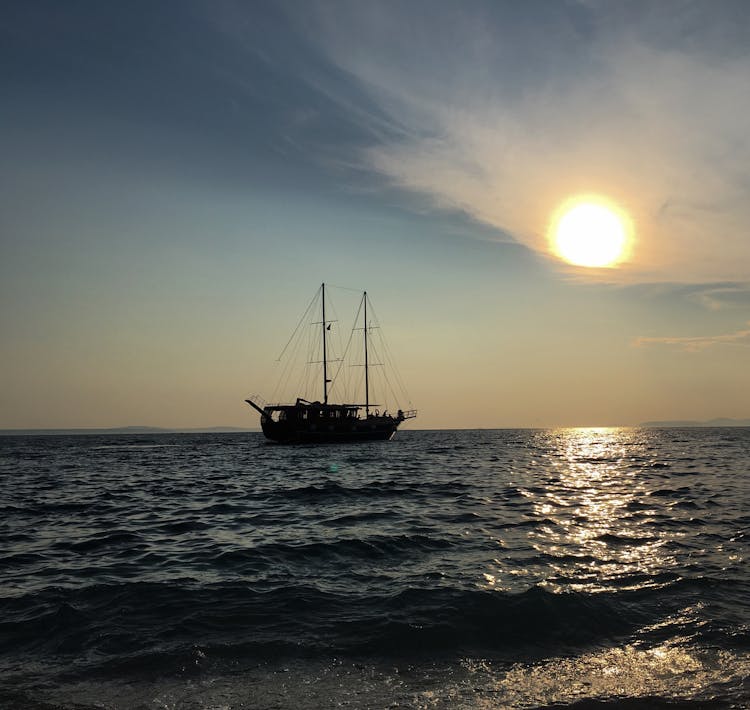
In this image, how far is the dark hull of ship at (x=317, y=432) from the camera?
85062 mm

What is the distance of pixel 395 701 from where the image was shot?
620 cm

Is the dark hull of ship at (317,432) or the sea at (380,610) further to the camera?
the dark hull of ship at (317,432)

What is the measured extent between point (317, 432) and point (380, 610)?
77692 mm

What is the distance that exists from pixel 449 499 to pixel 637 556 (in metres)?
10.2

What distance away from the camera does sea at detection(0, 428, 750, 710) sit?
6539 millimetres

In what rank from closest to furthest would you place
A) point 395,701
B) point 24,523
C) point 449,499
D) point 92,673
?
point 395,701
point 92,673
point 24,523
point 449,499

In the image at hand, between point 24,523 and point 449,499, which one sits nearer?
point 24,523

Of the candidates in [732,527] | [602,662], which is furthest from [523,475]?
[602,662]

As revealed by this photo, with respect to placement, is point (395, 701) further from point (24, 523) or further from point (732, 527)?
point (24, 523)

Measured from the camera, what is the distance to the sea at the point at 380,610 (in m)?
6.54

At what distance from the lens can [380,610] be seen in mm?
9086

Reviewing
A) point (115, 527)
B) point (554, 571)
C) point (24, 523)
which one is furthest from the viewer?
point (24, 523)

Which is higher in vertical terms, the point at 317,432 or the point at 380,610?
the point at 317,432

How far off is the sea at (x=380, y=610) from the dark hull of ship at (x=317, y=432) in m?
66.0
